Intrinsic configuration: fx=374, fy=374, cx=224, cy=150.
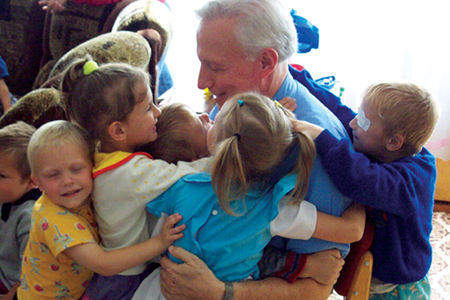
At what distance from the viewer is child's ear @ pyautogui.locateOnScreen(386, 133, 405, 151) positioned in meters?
1.24

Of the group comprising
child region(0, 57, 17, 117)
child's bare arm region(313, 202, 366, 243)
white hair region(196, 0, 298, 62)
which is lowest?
child region(0, 57, 17, 117)

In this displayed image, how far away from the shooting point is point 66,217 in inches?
44.5

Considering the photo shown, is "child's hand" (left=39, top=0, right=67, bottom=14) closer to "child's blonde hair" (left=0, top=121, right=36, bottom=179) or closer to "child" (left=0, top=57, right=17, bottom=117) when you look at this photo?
"child" (left=0, top=57, right=17, bottom=117)

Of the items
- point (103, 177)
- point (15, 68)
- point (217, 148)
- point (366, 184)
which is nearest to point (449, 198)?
point (366, 184)

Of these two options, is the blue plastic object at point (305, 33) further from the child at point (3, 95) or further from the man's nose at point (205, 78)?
the child at point (3, 95)

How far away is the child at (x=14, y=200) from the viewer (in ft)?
4.79

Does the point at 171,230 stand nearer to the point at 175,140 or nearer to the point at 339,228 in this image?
the point at 175,140

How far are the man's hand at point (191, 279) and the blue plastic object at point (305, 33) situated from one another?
139 cm

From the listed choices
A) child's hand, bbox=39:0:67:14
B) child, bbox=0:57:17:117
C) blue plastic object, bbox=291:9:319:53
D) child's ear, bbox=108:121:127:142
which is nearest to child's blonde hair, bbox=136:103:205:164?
child's ear, bbox=108:121:127:142

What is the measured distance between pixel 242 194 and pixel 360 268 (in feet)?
1.71

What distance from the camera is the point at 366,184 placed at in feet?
3.67

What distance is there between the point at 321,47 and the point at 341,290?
2.08 m

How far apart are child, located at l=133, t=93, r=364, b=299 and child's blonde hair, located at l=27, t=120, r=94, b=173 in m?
0.28

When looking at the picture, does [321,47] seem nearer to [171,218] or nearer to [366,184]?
[366,184]
